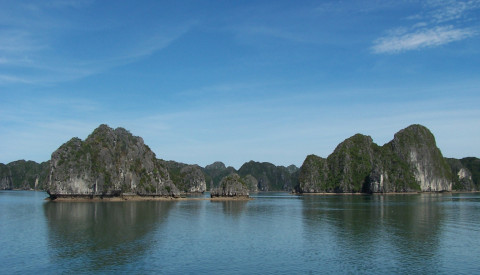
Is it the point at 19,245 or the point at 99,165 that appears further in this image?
the point at 99,165

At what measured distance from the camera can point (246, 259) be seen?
134 ft

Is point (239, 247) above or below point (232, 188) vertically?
below

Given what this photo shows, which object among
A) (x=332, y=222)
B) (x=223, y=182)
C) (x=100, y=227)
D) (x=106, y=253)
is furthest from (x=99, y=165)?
(x=106, y=253)

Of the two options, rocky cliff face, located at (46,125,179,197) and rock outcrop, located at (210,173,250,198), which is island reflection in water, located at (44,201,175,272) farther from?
rock outcrop, located at (210,173,250,198)

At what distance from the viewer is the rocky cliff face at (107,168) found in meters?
143

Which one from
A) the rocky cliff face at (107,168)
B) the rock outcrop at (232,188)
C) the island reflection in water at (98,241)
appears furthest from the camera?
the rock outcrop at (232,188)

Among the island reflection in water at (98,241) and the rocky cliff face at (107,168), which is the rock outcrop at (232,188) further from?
the island reflection in water at (98,241)

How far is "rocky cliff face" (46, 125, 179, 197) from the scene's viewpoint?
143 m

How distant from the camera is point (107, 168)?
153 m

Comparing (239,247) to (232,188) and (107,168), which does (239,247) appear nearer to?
(107,168)

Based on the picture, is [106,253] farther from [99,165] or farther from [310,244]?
[99,165]

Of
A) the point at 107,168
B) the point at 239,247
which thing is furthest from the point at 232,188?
the point at 239,247

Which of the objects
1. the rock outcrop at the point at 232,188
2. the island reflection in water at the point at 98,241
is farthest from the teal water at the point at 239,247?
the rock outcrop at the point at 232,188

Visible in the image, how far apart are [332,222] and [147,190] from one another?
103 metres
